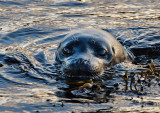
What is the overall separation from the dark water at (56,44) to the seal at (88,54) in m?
0.21

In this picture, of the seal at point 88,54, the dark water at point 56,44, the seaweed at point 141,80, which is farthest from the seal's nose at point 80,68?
the seaweed at point 141,80

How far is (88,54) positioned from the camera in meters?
6.29

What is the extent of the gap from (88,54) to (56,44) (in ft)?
7.77

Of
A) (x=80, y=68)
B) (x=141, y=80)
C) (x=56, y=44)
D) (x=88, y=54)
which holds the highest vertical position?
(x=56, y=44)

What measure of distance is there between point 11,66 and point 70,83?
4.94 ft

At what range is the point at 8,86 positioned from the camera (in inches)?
224

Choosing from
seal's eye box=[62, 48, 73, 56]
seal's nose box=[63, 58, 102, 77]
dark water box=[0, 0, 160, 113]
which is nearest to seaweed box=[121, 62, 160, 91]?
dark water box=[0, 0, 160, 113]

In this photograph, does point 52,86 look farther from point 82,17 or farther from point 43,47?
point 82,17

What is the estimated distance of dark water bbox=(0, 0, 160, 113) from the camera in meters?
4.83

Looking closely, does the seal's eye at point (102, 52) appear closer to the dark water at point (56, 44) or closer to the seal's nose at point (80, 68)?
the dark water at point (56, 44)

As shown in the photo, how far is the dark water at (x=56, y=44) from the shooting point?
15.8 ft

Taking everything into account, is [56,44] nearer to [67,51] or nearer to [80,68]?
[67,51]

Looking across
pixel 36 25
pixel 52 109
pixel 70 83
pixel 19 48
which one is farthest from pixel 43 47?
pixel 52 109

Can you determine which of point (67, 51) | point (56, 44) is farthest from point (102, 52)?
point (56, 44)
